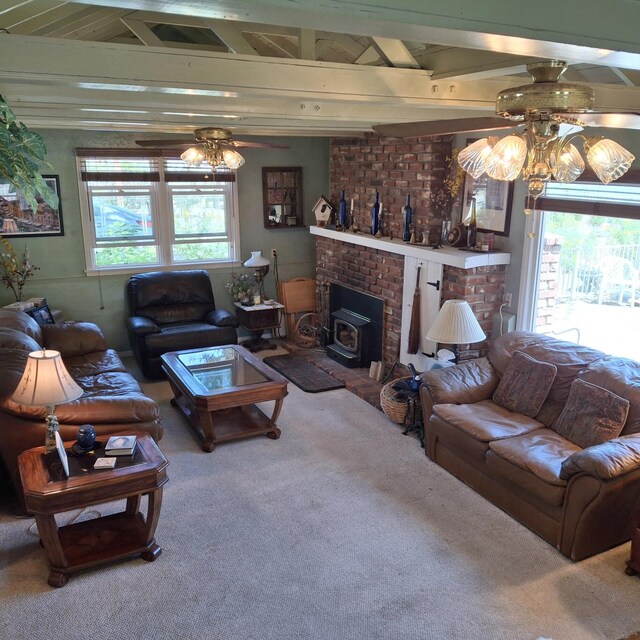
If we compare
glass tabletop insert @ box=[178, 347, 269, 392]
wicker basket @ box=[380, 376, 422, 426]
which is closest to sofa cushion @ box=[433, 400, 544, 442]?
wicker basket @ box=[380, 376, 422, 426]

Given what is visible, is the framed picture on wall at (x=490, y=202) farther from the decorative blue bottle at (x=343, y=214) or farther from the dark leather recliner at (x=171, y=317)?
the dark leather recliner at (x=171, y=317)

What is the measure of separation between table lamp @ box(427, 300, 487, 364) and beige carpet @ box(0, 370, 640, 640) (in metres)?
0.98

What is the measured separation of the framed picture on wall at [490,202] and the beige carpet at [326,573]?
6.98 ft

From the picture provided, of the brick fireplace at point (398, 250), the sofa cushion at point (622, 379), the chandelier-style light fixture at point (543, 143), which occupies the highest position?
the chandelier-style light fixture at point (543, 143)

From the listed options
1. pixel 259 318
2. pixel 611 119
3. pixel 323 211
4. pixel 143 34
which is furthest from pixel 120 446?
pixel 323 211

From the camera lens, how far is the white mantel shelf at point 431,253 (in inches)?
187

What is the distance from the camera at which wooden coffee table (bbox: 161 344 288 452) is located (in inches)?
177

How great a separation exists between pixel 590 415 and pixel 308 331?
401 cm

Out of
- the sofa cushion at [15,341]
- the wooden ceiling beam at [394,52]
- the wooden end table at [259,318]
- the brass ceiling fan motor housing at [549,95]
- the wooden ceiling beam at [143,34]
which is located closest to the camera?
the brass ceiling fan motor housing at [549,95]

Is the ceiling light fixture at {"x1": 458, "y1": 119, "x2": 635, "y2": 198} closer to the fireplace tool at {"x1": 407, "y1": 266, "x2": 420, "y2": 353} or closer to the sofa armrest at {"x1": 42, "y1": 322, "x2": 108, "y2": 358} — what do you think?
the fireplace tool at {"x1": 407, "y1": 266, "x2": 420, "y2": 353}

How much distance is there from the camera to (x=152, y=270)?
6680mm

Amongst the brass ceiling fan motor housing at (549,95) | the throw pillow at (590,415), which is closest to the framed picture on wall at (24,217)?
the throw pillow at (590,415)

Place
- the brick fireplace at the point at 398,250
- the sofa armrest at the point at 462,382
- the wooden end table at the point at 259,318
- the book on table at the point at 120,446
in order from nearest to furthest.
→ the book on table at the point at 120,446, the sofa armrest at the point at 462,382, the brick fireplace at the point at 398,250, the wooden end table at the point at 259,318

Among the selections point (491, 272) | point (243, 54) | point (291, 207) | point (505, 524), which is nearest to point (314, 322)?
point (291, 207)
